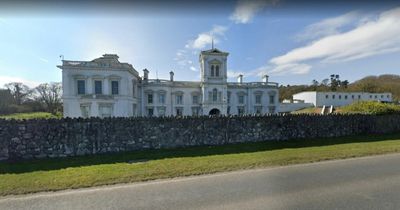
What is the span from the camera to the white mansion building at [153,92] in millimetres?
33719

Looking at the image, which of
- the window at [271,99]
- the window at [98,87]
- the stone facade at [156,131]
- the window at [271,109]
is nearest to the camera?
the stone facade at [156,131]

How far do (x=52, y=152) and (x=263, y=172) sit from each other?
9212 mm

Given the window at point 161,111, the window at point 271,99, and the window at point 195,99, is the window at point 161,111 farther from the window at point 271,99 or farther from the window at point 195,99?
the window at point 271,99

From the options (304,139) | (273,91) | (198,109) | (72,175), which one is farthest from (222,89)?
(72,175)

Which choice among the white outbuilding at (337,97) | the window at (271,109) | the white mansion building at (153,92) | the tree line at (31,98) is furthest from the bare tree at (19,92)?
the white outbuilding at (337,97)

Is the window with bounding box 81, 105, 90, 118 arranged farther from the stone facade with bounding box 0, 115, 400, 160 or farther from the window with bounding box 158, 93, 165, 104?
the stone facade with bounding box 0, 115, 400, 160

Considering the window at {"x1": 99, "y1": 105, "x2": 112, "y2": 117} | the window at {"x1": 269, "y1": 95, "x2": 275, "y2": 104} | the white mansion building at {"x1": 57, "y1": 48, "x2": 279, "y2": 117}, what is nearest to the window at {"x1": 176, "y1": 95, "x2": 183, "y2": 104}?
the white mansion building at {"x1": 57, "y1": 48, "x2": 279, "y2": 117}

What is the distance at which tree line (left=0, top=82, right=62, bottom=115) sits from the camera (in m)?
57.9

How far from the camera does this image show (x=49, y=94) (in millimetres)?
63531

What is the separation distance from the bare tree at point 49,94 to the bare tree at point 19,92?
4.14 metres

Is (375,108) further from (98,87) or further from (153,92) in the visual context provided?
(153,92)

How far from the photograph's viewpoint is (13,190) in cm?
581

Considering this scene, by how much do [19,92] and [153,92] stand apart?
48387 millimetres

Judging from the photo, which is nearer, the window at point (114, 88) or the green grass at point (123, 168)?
the green grass at point (123, 168)
